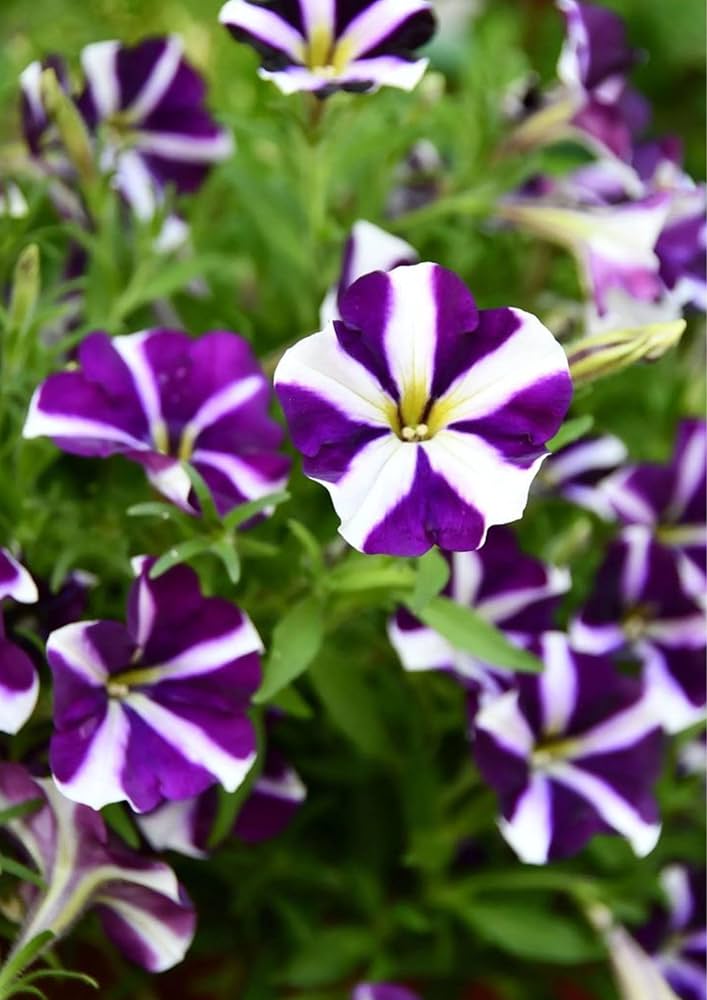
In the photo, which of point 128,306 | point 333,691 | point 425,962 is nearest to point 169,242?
point 128,306

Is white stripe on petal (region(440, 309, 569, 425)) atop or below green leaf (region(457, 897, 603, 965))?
atop

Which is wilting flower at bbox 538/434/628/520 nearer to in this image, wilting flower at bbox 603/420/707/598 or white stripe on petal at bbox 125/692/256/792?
wilting flower at bbox 603/420/707/598

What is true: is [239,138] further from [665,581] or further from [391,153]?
[665,581]

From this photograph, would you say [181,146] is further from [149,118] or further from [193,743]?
[193,743]

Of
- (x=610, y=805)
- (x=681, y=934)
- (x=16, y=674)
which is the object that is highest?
(x=16, y=674)

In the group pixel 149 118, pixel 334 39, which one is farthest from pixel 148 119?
pixel 334 39

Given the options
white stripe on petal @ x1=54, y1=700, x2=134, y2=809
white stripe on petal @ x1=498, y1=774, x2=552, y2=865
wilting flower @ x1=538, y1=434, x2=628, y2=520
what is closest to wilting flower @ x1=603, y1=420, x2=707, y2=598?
wilting flower @ x1=538, y1=434, x2=628, y2=520
